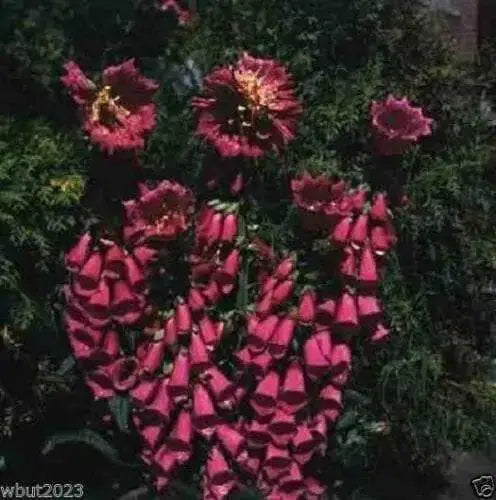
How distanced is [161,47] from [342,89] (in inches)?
32.0

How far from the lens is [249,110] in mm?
3537

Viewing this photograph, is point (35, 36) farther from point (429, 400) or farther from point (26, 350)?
point (429, 400)

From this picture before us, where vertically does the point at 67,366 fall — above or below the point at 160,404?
below

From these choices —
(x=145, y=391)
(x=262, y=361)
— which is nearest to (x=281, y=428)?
(x=262, y=361)

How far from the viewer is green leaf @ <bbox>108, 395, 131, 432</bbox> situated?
3656mm

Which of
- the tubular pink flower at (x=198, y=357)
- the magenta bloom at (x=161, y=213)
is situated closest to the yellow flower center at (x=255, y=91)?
the magenta bloom at (x=161, y=213)

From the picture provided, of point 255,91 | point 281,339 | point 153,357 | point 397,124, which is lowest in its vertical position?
point 153,357

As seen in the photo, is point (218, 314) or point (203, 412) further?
point (218, 314)

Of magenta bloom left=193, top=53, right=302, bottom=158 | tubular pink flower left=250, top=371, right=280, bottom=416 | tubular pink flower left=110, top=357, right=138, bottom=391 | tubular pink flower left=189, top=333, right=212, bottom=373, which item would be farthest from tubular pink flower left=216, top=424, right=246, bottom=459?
magenta bloom left=193, top=53, right=302, bottom=158

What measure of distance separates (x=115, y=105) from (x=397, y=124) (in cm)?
102

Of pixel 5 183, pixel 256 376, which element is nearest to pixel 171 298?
pixel 256 376

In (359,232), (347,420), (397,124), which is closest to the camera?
(359,232)

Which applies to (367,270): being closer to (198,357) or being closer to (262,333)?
(262,333)

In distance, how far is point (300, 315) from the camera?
11.3ft
